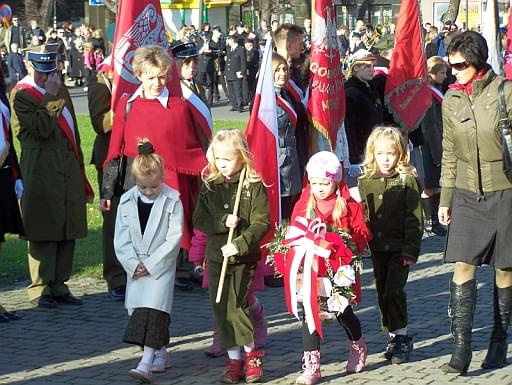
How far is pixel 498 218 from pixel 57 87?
12.7ft

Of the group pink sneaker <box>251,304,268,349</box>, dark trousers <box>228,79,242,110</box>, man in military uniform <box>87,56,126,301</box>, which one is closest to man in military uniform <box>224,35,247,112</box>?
dark trousers <box>228,79,242,110</box>

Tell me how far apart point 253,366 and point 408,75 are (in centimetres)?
502

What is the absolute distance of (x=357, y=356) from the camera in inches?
287

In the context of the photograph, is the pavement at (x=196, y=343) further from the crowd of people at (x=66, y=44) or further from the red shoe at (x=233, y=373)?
the crowd of people at (x=66, y=44)

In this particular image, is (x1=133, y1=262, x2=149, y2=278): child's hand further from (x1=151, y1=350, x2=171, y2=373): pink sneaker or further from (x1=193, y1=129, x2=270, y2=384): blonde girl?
(x1=151, y1=350, x2=171, y2=373): pink sneaker

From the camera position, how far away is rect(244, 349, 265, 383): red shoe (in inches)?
281

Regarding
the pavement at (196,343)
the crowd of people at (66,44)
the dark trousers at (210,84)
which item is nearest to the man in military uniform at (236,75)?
the dark trousers at (210,84)

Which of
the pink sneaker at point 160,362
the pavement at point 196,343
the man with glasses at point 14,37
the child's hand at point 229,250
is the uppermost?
the man with glasses at point 14,37

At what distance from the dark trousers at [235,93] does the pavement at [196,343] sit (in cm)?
2096

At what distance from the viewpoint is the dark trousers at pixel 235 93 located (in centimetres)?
3113

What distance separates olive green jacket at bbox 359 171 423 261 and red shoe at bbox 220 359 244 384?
121cm

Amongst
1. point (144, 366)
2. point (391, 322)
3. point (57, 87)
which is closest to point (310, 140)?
point (57, 87)

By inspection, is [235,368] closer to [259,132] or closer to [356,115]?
[259,132]

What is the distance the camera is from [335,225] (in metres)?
7.07
